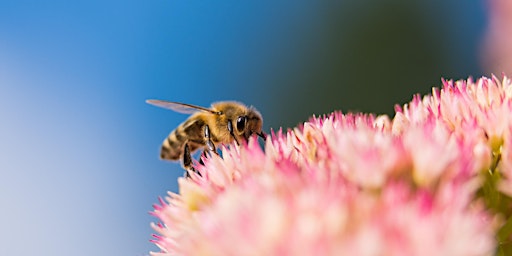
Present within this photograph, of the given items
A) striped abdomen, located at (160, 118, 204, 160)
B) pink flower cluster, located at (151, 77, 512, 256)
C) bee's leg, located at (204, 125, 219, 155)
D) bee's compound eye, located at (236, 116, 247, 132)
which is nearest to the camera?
pink flower cluster, located at (151, 77, 512, 256)

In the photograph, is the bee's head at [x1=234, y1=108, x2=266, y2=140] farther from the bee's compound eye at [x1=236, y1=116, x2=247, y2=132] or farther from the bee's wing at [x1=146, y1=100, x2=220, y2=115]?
the bee's wing at [x1=146, y1=100, x2=220, y2=115]

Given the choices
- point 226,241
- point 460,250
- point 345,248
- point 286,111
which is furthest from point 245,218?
point 286,111

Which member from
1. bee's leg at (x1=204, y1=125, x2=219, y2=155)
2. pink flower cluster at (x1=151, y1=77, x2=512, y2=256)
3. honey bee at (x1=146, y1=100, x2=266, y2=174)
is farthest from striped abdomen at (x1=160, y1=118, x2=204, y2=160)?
pink flower cluster at (x1=151, y1=77, x2=512, y2=256)

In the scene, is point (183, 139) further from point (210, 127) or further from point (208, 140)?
point (208, 140)

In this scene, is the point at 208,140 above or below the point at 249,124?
below

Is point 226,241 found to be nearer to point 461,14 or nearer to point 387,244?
point 387,244

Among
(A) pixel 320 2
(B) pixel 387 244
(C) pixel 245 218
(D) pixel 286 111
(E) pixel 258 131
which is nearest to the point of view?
(B) pixel 387 244

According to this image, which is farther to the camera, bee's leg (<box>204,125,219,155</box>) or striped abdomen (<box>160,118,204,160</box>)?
striped abdomen (<box>160,118,204,160</box>)

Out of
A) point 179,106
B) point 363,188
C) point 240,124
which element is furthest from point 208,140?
point 363,188
